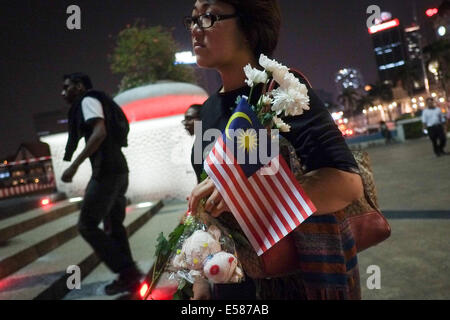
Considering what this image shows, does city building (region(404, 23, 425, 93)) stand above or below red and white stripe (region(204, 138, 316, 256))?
above

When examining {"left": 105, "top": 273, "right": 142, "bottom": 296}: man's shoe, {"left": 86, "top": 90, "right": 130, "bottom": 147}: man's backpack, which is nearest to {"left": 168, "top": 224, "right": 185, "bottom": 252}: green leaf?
{"left": 86, "top": 90, "right": 130, "bottom": 147}: man's backpack

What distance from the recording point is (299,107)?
3.27 ft

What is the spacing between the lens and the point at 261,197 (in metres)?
0.98

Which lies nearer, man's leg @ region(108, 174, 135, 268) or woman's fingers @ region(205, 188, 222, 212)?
woman's fingers @ region(205, 188, 222, 212)

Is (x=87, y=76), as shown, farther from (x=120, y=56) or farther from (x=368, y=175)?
(x=120, y=56)

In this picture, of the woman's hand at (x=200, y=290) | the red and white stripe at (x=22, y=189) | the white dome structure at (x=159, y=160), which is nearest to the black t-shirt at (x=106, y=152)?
the woman's hand at (x=200, y=290)

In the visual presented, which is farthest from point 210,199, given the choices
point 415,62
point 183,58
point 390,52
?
point 390,52

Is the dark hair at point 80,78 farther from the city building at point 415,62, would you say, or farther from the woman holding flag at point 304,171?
the city building at point 415,62

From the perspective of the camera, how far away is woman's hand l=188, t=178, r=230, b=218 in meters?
1.00

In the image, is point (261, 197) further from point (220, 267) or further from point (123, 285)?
point (123, 285)

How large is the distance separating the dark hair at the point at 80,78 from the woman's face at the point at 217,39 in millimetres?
2790

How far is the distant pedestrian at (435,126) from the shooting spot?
11.7m

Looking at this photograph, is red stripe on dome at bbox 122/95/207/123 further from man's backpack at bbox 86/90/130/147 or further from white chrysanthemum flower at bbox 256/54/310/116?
white chrysanthemum flower at bbox 256/54/310/116

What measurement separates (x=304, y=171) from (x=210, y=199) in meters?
0.29
